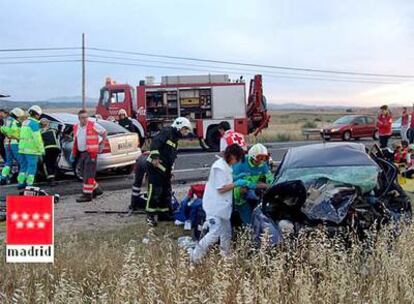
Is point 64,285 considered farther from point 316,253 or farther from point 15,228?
point 316,253

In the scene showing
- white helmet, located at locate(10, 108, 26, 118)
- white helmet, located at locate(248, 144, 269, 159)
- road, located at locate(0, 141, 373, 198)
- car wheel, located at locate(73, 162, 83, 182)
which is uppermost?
white helmet, located at locate(10, 108, 26, 118)


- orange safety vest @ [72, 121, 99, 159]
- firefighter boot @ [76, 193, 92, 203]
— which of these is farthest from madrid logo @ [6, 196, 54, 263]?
orange safety vest @ [72, 121, 99, 159]

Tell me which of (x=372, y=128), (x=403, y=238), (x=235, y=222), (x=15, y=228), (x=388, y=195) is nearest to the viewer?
(x=15, y=228)

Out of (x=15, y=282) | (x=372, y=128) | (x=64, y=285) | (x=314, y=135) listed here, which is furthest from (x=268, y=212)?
(x=314, y=135)

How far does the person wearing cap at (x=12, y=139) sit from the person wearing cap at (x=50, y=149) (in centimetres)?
54

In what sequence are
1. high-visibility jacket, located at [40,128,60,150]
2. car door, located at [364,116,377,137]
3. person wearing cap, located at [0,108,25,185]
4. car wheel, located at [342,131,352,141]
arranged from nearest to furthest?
person wearing cap, located at [0,108,25,185] → high-visibility jacket, located at [40,128,60,150] → car wheel, located at [342,131,352,141] → car door, located at [364,116,377,137]

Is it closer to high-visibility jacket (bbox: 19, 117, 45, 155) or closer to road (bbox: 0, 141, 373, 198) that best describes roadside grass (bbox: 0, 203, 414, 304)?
high-visibility jacket (bbox: 19, 117, 45, 155)

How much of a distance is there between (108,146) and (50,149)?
123 cm

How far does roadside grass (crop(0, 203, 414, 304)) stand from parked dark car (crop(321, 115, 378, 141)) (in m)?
25.7

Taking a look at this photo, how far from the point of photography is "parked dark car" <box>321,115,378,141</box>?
30.3 meters

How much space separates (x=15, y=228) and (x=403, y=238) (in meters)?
3.11

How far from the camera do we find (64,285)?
4.33m

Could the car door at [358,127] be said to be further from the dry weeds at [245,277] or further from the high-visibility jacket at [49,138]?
the dry weeds at [245,277]

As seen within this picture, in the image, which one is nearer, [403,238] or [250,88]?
[403,238]
